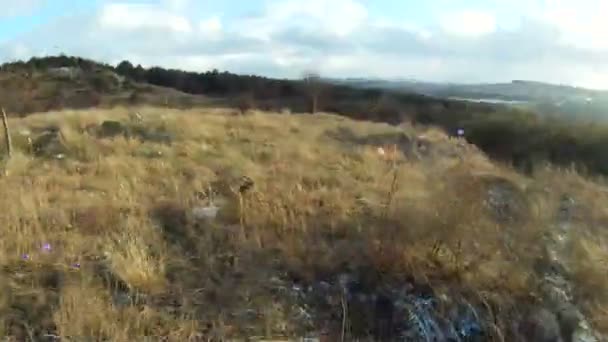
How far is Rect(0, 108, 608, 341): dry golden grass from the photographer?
3.96 meters

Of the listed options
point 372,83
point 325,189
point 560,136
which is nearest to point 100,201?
point 325,189

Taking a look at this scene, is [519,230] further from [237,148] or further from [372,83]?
[372,83]

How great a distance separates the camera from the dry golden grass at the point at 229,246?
13.0ft

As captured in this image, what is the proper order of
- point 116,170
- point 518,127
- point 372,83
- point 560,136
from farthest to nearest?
point 372,83 < point 518,127 < point 560,136 < point 116,170

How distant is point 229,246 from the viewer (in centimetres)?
498

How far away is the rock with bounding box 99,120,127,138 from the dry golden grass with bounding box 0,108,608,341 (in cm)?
505

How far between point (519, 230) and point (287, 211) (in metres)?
1.89

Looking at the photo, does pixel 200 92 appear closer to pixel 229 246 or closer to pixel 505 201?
pixel 505 201

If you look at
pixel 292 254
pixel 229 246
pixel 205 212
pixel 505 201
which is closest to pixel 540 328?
pixel 292 254

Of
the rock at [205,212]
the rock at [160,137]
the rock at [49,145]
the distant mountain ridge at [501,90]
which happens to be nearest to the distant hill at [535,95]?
the distant mountain ridge at [501,90]

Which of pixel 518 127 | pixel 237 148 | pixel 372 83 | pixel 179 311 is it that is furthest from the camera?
pixel 372 83

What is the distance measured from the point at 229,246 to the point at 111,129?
903 centimetres

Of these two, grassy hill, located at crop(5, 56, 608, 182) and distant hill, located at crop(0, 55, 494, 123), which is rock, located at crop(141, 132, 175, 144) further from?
distant hill, located at crop(0, 55, 494, 123)

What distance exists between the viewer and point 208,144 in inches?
468
